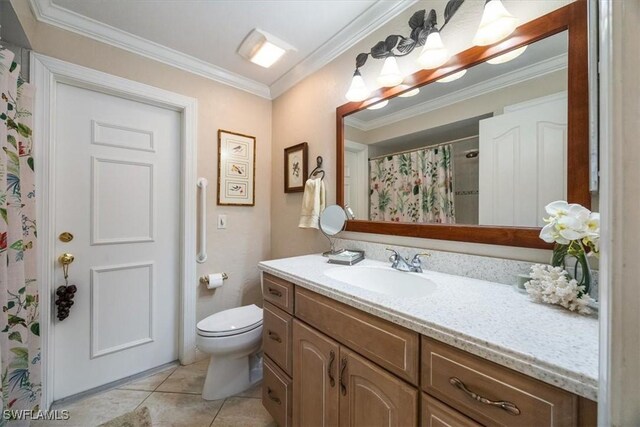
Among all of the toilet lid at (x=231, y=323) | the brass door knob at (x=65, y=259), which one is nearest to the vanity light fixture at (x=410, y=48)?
the toilet lid at (x=231, y=323)

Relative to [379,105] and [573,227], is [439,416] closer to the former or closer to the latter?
[573,227]

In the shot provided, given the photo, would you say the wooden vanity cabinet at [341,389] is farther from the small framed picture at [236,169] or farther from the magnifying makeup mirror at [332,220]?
the small framed picture at [236,169]

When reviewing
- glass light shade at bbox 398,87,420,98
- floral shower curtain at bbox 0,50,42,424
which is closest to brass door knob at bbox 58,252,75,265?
floral shower curtain at bbox 0,50,42,424

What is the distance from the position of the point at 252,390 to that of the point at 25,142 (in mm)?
1818

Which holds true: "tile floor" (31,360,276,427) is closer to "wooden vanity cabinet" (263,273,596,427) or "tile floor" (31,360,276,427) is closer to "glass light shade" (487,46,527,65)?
"wooden vanity cabinet" (263,273,596,427)

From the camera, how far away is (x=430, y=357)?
644 millimetres

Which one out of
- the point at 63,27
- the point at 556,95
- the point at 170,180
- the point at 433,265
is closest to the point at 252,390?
the point at 433,265

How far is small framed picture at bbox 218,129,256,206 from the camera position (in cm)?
197

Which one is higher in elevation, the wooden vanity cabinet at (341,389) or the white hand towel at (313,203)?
the white hand towel at (313,203)

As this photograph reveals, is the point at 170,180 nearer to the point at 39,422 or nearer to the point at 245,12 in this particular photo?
the point at 245,12

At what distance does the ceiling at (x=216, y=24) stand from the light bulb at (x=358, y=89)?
1.00ft

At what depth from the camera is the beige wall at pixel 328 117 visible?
1.03 m

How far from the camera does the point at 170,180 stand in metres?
1.82

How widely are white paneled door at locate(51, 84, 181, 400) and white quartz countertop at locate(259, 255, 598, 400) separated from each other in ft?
4.66
